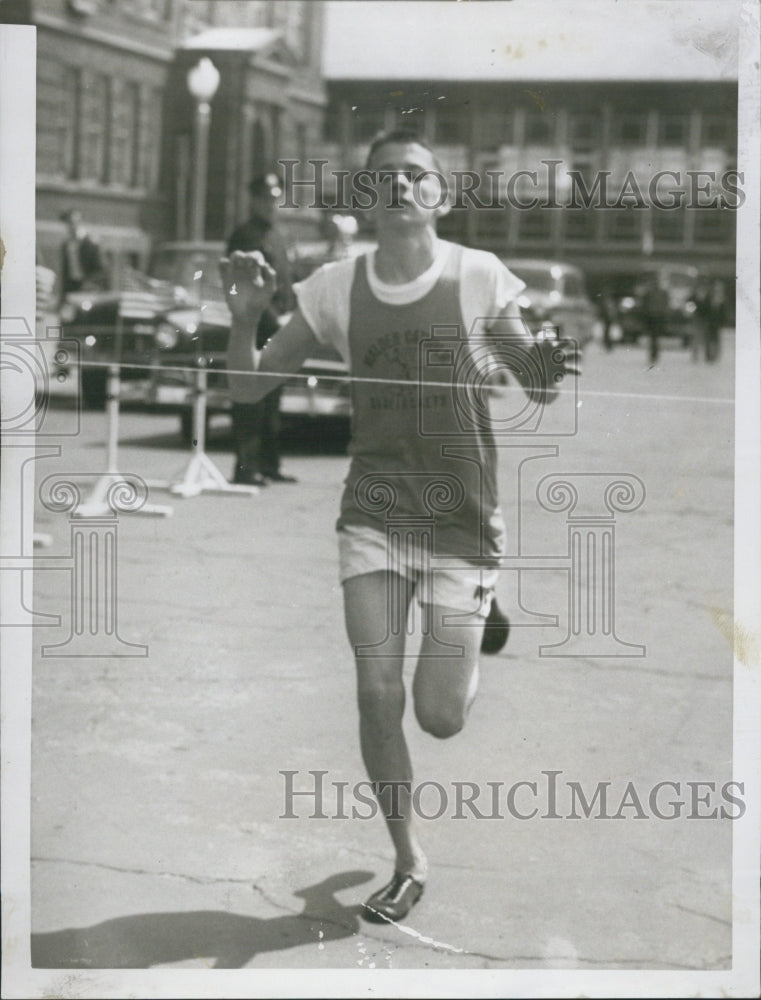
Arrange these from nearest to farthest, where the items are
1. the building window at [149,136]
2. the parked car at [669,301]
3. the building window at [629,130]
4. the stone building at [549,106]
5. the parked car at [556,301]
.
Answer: the stone building at [549,106], the building window at [629,130], the parked car at [556,301], the building window at [149,136], the parked car at [669,301]

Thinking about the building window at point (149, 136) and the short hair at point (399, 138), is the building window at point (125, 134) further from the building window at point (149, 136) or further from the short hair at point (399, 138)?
the short hair at point (399, 138)

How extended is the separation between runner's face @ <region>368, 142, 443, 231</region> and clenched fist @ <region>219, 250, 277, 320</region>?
0.26 metres

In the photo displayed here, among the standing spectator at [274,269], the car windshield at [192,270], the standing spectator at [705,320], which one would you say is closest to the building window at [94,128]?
the car windshield at [192,270]

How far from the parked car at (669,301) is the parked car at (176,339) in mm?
806

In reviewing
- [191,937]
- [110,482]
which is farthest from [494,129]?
[191,937]

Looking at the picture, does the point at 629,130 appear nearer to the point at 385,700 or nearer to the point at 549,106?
the point at 549,106

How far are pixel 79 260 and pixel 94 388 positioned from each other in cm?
32

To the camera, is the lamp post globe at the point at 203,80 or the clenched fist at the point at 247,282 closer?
the clenched fist at the point at 247,282

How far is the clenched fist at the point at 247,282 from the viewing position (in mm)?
3184

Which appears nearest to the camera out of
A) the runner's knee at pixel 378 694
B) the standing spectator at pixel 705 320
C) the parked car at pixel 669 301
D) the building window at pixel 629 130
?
the runner's knee at pixel 378 694

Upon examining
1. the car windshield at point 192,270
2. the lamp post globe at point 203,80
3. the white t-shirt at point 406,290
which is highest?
the lamp post globe at point 203,80

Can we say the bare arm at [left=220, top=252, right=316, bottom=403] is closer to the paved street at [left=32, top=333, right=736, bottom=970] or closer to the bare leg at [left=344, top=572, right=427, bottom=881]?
the paved street at [left=32, top=333, right=736, bottom=970]

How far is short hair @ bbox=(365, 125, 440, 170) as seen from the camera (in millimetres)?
3135

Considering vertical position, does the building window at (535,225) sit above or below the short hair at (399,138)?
below
